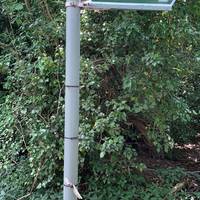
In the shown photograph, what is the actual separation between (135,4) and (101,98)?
1.92 metres

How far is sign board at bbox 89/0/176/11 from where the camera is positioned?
5.55 ft

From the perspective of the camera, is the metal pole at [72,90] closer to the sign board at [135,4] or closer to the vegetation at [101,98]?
the sign board at [135,4]

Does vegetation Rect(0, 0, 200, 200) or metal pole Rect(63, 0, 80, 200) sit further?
vegetation Rect(0, 0, 200, 200)

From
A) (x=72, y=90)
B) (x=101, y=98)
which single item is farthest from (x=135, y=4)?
(x=101, y=98)

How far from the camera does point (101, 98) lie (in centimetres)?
357

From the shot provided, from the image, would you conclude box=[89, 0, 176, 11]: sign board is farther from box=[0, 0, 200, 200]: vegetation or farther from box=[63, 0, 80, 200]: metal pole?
box=[0, 0, 200, 200]: vegetation

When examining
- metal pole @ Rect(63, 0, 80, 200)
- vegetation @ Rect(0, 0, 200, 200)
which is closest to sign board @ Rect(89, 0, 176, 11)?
metal pole @ Rect(63, 0, 80, 200)

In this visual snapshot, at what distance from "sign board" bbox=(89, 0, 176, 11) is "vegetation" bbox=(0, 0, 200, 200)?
1.30m

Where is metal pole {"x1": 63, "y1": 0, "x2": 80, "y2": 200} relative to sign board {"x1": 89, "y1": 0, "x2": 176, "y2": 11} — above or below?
below

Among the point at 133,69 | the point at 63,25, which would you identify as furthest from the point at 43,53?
the point at 133,69

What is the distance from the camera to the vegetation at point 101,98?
3236mm

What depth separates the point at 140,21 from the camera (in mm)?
3268

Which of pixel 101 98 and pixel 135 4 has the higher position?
pixel 135 4

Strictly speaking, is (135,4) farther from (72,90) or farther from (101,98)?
(101,98)
